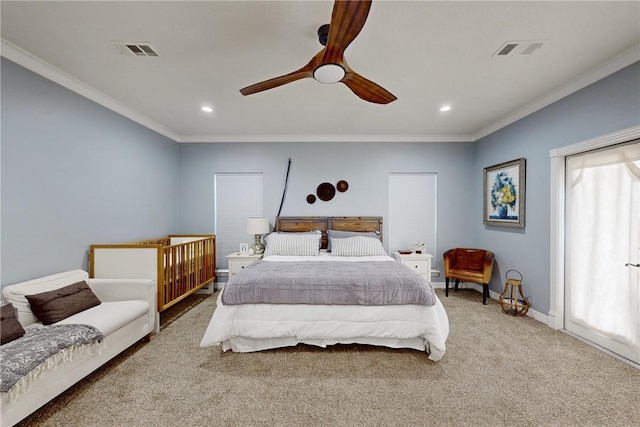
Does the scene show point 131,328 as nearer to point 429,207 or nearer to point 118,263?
point 118,263

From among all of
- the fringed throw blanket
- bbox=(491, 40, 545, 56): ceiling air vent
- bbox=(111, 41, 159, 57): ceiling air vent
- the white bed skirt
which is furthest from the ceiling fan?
the fringed throw blanket

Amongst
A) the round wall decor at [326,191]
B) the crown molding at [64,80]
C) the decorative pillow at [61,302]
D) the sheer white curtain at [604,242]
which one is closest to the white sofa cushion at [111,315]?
the decorative pillow at [61,302]

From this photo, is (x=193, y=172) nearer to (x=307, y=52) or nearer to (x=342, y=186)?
(x=342, y=186)

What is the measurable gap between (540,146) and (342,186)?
2.74 m

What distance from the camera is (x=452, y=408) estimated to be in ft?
5.82

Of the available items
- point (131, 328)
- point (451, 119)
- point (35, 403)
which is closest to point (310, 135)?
point (451, 119)

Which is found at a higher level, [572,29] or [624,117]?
[572,29]

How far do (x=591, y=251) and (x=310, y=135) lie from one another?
394 cm

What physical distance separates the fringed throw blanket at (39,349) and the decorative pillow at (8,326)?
50 millimetres

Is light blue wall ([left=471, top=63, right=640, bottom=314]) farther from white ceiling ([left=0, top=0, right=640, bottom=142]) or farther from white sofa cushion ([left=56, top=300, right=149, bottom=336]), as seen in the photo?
white sofa cushion ([left=56, top=300, right=149, bottom=336])

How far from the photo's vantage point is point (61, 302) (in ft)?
7.15

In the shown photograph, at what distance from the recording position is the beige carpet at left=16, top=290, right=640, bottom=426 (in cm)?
170

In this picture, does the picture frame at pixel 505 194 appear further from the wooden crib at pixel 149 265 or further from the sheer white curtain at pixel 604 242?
the wooden crib at pixel 149 265

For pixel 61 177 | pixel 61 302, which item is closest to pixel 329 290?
pixel 61 302
